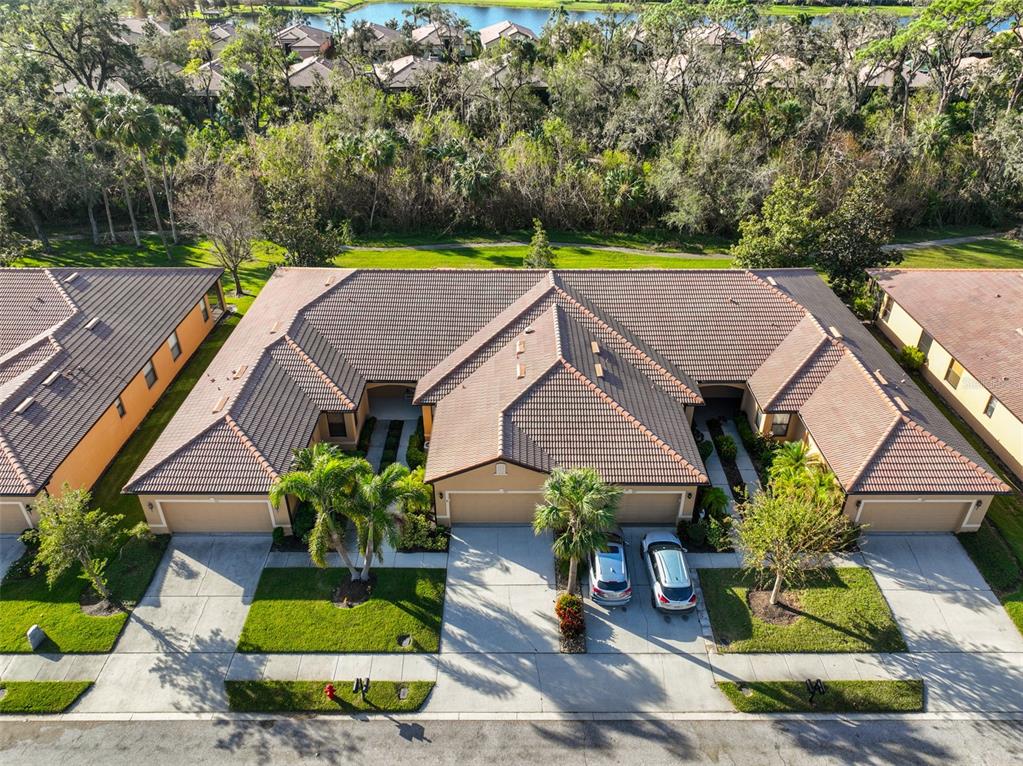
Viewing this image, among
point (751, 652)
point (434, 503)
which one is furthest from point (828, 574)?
point (434, 503)

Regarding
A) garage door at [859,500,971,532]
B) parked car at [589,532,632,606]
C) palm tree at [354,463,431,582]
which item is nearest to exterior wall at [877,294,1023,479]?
garage door at [859,500,971,532]

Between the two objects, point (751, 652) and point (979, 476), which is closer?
point (751, 652)

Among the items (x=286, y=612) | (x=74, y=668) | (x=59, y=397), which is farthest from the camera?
(x=59, y=397)

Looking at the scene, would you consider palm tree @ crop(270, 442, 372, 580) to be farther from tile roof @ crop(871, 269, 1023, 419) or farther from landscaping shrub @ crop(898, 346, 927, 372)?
landscaping shrub @ crop(898, 346, 927, 372)

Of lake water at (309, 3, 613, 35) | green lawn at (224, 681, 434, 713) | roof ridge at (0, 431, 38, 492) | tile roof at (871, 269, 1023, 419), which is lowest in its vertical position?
green lawn at (224, 681, 434, 713)

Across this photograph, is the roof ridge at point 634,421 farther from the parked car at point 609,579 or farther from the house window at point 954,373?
the house window at point 954,373

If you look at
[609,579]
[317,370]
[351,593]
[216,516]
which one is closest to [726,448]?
[609,579]

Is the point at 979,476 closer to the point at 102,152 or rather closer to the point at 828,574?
the point at 828,574
